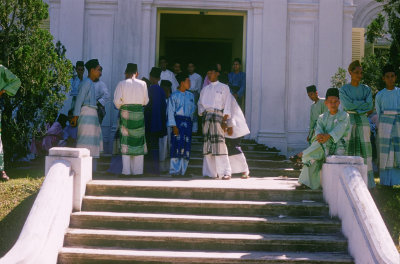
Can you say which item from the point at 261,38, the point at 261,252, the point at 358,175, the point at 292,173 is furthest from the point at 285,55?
the point at 261,252

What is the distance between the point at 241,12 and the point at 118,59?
308 centimetres

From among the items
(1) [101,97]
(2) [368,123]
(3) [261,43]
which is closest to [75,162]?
(1) [101,97]

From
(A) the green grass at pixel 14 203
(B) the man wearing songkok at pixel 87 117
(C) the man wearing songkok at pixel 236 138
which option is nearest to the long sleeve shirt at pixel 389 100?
(C) the man wearing songkok at pixel 236 138

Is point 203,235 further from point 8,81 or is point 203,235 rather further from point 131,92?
point 8,81

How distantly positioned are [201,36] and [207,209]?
10.4m

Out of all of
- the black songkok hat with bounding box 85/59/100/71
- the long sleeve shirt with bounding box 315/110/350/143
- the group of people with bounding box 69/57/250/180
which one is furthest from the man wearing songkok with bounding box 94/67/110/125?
the long sleeve shirt with bounding box 315/110/350/143

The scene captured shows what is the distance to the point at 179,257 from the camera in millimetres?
5449

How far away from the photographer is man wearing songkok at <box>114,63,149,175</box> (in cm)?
806

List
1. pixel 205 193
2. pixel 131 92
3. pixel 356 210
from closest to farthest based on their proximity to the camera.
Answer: pixel 356 210, pixel 205 193, pixel 131 92

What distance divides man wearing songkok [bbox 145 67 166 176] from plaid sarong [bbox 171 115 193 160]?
25 centimetres

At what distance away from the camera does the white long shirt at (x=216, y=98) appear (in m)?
8.38

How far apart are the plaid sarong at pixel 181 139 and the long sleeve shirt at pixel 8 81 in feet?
8.75

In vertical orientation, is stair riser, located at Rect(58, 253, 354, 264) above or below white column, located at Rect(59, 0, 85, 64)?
below

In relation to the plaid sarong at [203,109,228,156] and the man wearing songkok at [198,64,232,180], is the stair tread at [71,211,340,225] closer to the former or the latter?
the man wearing songkok at [198,64,232,180]
